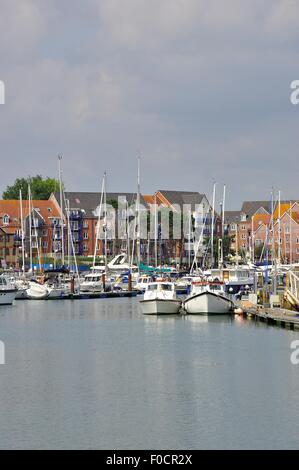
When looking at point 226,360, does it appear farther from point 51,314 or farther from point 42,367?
point 51,314

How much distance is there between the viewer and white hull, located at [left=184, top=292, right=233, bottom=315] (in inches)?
2911

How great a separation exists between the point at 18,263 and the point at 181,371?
399 feet

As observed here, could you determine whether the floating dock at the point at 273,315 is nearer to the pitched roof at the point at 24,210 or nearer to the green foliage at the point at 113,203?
the pitched roof at the point at 24,210

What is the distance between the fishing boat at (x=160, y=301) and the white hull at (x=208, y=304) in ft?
5.16

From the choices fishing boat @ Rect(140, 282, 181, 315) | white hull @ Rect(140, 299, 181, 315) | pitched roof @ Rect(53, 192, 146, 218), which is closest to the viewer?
white hull @ Rect(140, 299, 181, 315)

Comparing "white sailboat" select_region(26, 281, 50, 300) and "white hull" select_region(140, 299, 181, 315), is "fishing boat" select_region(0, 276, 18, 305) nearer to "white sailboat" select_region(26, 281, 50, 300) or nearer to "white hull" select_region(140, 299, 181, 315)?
"white sailboat" select_region(26, 281, 50, 300)

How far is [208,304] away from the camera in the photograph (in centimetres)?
7388

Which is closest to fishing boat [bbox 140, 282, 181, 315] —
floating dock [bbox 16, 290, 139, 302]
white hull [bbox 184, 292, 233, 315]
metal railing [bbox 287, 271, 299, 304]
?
white hull [bbox 184, 292, 233, 315]

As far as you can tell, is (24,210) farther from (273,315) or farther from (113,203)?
(273,315)

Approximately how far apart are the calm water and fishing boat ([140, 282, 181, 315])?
5.42 m

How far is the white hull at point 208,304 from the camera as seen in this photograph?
73938 mm

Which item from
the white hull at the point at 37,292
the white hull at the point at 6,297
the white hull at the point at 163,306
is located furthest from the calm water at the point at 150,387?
the white hull at the point at 37,292

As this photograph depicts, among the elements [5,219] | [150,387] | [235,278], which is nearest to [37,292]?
[235,278]

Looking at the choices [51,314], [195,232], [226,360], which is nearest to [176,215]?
[195,232]
